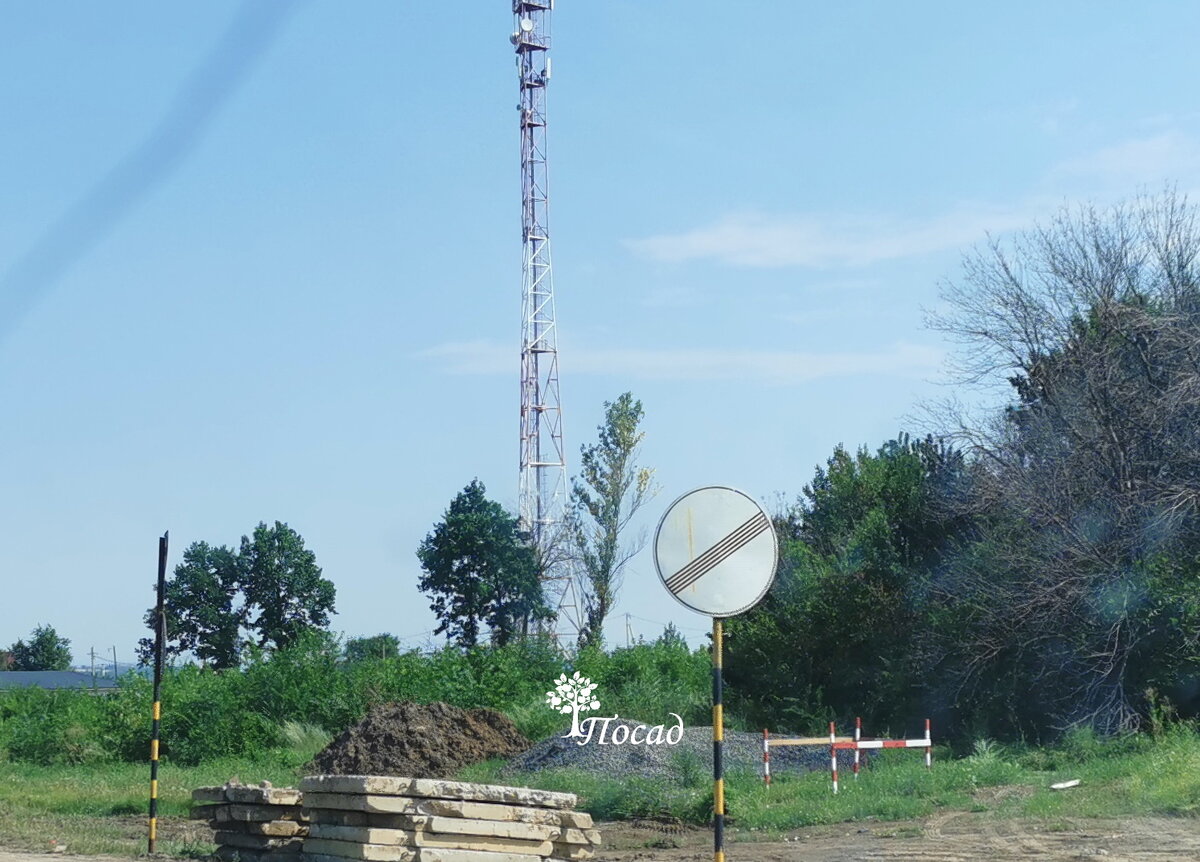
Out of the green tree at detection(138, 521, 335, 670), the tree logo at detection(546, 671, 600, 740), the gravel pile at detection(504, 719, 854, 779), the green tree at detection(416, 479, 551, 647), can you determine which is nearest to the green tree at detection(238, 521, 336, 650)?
the green tree at detection(138, 521, 335, 670)

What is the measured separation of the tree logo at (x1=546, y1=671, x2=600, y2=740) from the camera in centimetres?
3278

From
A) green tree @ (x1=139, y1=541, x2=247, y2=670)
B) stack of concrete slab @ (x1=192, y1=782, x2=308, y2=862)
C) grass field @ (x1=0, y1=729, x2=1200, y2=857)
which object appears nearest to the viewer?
stack of concrete slab @ (x1=192, y1=782, x2=308, y2=862)

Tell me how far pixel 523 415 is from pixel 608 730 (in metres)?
20.0

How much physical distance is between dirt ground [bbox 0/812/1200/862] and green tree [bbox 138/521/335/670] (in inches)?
2125

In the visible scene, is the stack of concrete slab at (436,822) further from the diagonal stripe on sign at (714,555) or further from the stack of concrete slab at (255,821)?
the diagonal stripe on sign at (714,555)

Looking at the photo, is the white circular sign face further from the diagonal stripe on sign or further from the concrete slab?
the concrete slab

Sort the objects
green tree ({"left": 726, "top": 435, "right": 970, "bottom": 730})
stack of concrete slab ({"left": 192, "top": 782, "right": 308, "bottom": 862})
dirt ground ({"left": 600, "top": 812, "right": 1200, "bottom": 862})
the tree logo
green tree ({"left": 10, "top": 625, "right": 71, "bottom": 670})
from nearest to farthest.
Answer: dirt ground ({"left": 600, "top": 812, "right": 1200, "bottom": 862}) → stack of concrete slab ({"left": 192, "top": 782, "right": 308, "bottom": 862}) → green tree ({"left": 726, "top": 435, "right": 970, "bottom": 730}) → the tree logo → green tree ({"left": 10, "top": 625, "right": 71, "bottom": 670})

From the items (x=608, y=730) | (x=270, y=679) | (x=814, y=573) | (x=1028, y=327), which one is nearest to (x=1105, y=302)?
(x=1028, y=327)

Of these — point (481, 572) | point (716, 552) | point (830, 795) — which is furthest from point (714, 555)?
→ point (481, 572)

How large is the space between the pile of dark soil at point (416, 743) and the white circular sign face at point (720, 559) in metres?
17.3

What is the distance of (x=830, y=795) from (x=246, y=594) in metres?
55.7

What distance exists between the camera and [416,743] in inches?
1015

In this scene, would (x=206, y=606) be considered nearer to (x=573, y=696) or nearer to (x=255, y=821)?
(x=573, y=696)

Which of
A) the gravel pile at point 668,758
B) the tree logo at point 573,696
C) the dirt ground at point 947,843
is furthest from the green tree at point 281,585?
the dirt ground at point 947,843
